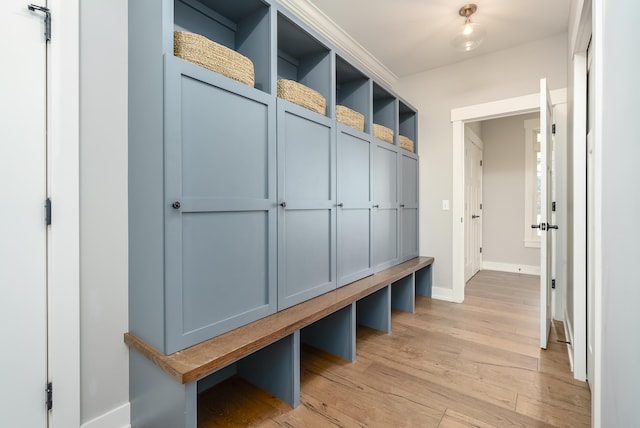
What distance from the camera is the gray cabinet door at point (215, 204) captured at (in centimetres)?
119

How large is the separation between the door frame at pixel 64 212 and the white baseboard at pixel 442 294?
324cm

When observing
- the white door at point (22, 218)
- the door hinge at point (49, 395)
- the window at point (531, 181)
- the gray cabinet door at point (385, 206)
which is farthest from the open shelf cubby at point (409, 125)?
the door hinge at point (49, 395)

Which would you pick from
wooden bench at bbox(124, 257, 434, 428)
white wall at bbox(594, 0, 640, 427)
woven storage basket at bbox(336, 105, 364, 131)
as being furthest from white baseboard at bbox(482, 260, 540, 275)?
white wall at bbox(594, 0, 640, 427)

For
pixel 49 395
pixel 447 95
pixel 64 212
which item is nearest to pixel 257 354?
pixel 49 395

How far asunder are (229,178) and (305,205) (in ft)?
1.84

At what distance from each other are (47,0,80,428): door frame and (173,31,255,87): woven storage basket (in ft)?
1.44

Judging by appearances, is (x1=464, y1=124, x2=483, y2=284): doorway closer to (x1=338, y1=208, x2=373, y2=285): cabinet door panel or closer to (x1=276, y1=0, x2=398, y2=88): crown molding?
(x1=276, y1=0, x2=398, y2=88): crown molding

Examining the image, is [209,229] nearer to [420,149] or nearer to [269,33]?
[269,33]

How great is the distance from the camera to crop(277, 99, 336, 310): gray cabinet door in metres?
1.67

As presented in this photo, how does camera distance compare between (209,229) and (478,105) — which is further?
(478,105)

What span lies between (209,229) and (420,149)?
297 cm

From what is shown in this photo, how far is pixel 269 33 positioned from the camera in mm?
1610

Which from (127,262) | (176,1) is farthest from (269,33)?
(127,262)

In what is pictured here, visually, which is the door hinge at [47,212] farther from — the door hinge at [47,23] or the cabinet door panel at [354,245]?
the cabinet door panel at [354,245]
